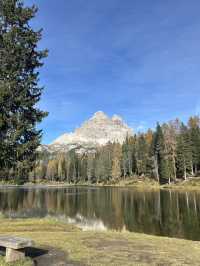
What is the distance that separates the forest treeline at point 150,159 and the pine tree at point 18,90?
3826 centimetres

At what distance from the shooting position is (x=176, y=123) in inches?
4045

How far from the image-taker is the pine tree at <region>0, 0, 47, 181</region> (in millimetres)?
23000

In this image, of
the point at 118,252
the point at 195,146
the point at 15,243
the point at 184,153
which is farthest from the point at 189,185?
the point at 15,243

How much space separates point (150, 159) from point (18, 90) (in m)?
87.3

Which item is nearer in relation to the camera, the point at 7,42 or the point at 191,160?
the point at 7,42

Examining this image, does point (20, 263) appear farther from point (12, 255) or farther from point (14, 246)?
point (14, 246)

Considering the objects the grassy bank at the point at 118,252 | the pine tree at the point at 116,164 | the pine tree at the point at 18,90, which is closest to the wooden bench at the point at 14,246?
the grassy bank at the point at 118,252

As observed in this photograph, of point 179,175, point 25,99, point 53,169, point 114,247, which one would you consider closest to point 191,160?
point 179,175

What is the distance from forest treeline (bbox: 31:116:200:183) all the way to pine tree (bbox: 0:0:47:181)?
38.3 m

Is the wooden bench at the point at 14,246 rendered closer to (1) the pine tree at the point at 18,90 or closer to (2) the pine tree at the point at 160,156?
(1) the pine tree at the point at 18,90

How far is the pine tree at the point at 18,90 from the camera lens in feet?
75.5

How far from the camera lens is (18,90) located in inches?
930

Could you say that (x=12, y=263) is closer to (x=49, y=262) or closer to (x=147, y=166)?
(x=49, y=262)

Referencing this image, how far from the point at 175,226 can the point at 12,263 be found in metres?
21.4
